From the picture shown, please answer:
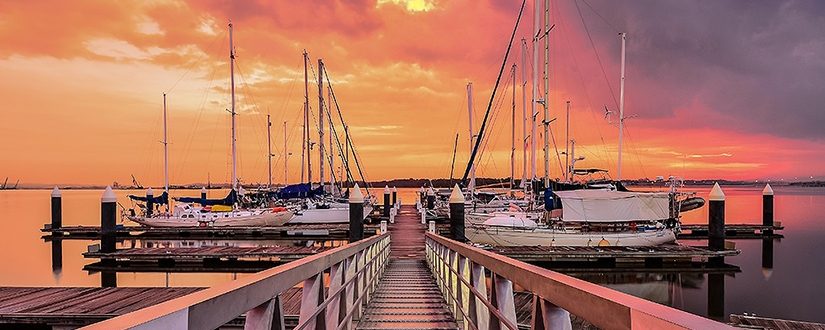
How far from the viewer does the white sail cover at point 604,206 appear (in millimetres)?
25359

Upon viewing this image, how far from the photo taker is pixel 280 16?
23359 mm

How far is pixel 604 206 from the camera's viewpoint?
2547 cm

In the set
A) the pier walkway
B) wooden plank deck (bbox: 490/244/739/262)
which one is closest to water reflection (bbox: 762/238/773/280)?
wooden plank deck (bbox: 490/244/739/262)

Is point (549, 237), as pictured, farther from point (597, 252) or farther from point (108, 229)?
point (108, 229)

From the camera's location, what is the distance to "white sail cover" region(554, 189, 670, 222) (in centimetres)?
2536

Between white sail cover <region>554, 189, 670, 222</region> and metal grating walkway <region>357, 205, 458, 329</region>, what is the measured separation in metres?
10.5

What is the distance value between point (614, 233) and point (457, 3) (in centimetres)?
1177

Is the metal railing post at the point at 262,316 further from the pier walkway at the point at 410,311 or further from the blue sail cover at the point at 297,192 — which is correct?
the blue sail cover at the point at 297,192

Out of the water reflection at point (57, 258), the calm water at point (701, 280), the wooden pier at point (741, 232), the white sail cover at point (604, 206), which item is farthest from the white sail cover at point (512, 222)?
the water reflection at point (57, 258)

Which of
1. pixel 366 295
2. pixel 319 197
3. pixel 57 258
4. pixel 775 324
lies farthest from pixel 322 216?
pixel 366 295

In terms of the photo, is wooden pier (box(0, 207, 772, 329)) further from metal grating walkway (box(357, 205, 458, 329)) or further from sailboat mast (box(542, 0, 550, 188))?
sailboat mast (box(542, 0, 550, 188))

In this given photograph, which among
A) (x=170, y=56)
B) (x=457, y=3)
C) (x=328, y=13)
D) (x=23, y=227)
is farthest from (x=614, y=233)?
(x=23, y=227)

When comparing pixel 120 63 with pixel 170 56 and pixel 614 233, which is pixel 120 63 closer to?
pixel 170 56

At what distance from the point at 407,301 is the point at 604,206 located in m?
18.6
